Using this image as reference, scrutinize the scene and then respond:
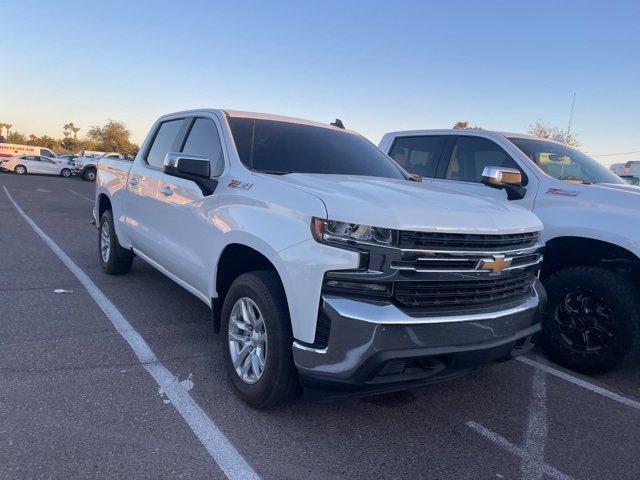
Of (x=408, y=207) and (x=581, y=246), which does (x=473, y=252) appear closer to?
(x=408, y=207)

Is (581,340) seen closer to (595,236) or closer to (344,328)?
(595,236)

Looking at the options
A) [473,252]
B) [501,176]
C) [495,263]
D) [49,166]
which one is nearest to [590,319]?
[501,176]

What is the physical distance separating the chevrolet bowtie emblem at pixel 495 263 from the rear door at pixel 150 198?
8.40 feet

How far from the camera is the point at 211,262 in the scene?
Result: 363cm

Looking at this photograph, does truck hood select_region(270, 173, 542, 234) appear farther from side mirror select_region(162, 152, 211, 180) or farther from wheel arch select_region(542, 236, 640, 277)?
wheel arch select_region(542, 236, 640, 277)

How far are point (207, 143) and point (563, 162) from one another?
3.43 m

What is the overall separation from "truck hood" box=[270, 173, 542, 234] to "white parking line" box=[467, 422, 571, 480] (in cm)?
126

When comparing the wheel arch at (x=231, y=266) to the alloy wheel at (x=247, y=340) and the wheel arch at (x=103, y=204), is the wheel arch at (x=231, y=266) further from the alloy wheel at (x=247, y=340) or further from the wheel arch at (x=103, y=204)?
the wheel arch at (x=103, y=204)

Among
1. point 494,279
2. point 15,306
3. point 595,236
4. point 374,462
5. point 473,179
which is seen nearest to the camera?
point 374,462

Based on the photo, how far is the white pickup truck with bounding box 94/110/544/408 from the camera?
8.67 ft

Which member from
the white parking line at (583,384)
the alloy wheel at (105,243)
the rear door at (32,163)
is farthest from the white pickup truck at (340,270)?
the rear door at (32,163)

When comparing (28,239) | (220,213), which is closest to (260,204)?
(220,213)

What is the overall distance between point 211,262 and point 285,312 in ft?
3.06

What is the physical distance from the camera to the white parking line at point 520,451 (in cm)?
284
